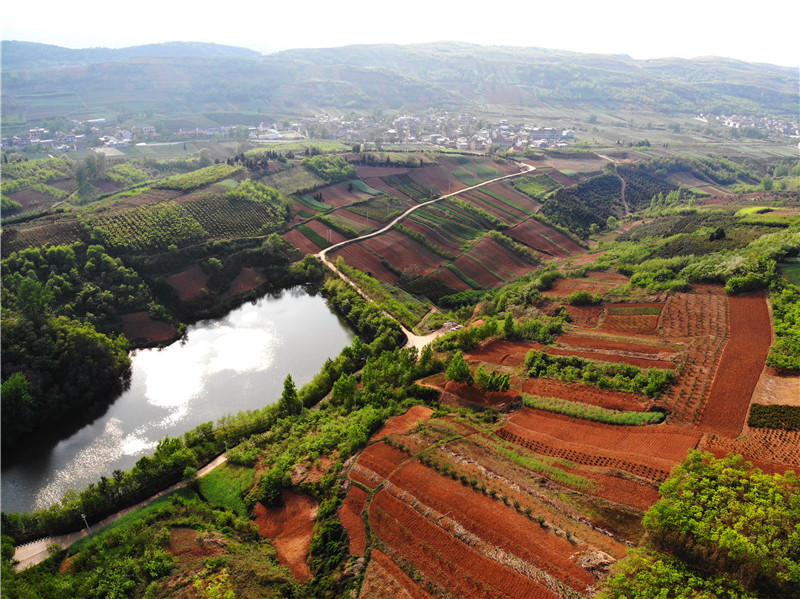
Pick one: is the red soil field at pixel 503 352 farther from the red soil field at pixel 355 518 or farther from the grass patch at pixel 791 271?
the grass patch at pixel 791 271

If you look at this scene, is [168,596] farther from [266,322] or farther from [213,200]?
[213,200]

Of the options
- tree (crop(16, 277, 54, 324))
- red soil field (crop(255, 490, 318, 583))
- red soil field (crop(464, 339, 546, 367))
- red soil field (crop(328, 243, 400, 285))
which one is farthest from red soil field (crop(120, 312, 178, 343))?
red soil field (crop(464, 339, 546, 367))

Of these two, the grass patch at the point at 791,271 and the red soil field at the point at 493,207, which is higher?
the grass patch at the point at 791,271

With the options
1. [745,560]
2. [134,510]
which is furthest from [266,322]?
[745,560]

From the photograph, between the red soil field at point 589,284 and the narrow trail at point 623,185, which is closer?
the red soil field at point 589,284

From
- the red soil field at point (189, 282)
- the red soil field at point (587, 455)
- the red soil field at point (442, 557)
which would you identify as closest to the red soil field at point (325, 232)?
the red soil field at point (189, 282)

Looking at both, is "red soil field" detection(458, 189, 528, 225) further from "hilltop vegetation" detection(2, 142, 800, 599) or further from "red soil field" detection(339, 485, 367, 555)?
"red soil field" detection(339, 485, 367, 555)
